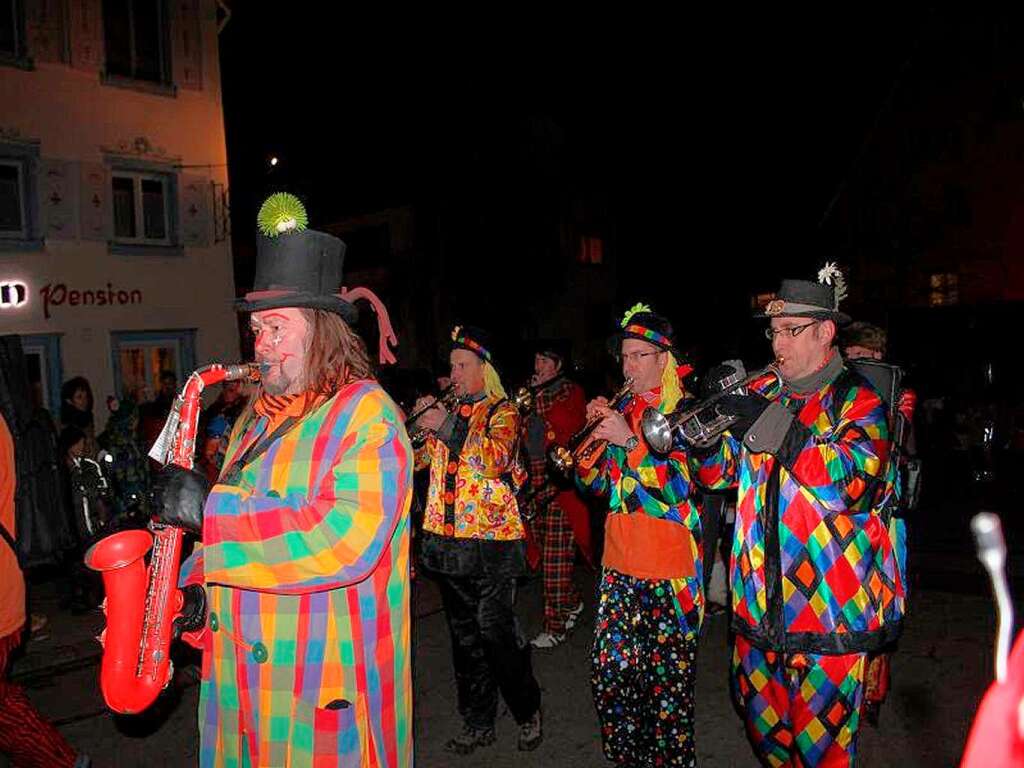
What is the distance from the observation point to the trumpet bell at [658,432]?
3250 mm

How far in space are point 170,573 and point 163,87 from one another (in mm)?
14550

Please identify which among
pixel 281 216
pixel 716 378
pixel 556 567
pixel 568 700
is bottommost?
pixel 568 700

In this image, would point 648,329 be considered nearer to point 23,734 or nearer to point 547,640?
point 547,640

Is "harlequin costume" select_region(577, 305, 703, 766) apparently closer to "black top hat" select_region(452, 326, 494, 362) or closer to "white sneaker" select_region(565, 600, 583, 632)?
"black top hat" select_region(452, 326, 494, 362)

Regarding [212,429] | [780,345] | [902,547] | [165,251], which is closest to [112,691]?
[780,345]

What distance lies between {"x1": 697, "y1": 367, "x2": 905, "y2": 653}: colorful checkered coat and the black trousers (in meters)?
1.35

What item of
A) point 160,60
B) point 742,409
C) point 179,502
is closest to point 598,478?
point 742,409

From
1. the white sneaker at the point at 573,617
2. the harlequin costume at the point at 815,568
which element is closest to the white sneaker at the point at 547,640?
the white sneaker at the point at 573,617

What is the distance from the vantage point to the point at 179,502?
2.10 meters

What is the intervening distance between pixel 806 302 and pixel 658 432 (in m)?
0.82

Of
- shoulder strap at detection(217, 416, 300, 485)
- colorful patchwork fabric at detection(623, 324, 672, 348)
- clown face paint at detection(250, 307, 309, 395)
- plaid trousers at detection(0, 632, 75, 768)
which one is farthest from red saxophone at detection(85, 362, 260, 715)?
colorful patchwork fabric at detection(623, 324, 672, 348)

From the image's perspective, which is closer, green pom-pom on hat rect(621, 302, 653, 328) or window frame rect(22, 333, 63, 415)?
green pom-pom on hat rect(621, 302, 653, 328)

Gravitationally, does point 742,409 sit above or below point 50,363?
below

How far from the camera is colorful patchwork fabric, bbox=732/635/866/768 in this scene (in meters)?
2.93
